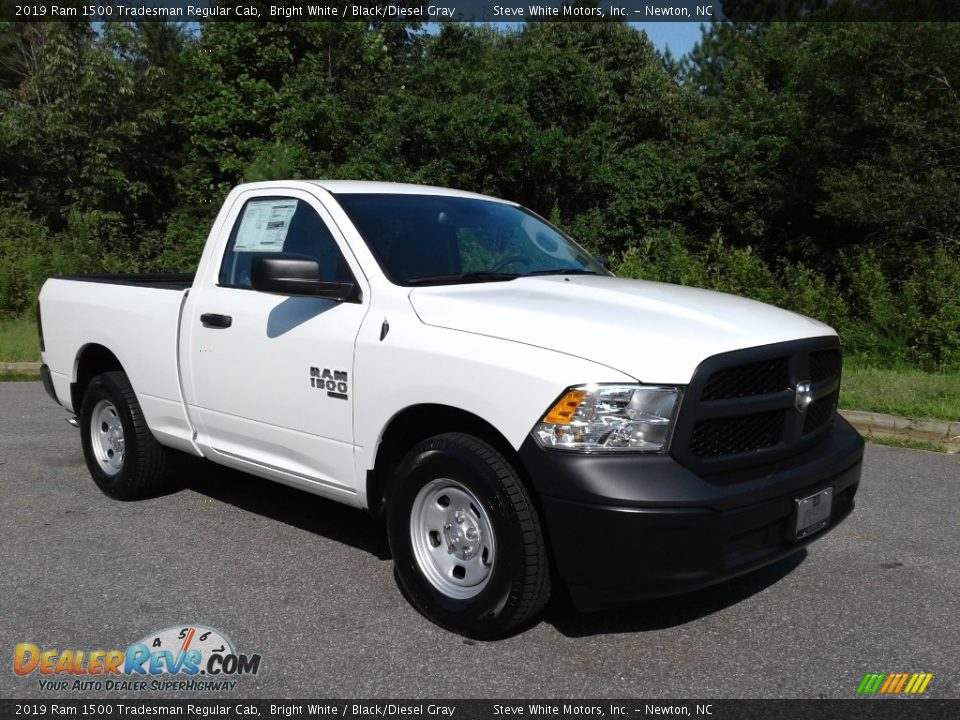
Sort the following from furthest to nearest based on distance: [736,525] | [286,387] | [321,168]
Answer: [321,168] < [286,387] < [736,525]

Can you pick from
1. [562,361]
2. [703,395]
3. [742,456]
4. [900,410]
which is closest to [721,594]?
[742,456]

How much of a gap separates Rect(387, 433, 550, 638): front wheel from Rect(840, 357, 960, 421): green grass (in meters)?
5.33

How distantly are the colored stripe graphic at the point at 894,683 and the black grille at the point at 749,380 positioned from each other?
3.77ft

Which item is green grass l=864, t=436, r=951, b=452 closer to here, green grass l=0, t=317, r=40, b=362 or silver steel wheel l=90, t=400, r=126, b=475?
silver steel wheel l=90, t=400, r=126, b=475

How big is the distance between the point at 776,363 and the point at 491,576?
1436 mm

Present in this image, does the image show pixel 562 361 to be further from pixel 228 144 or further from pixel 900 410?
pixel 228 144

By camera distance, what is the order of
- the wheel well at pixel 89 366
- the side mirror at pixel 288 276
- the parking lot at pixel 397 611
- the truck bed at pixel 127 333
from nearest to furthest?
the parking lot at pixel 397 611 < the side mirror at pixel 288 276 < the truck bed at pixel 127 333 < the wheel well at pixel 89 366

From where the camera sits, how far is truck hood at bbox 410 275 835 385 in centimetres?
347

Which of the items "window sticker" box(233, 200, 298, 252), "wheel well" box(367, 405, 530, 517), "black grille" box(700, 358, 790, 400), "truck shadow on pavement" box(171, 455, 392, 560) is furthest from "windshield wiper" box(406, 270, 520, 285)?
"truck shadow on pavement" box(171, 455, 392, 560)

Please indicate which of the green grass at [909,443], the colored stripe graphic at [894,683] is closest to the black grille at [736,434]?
the colored stripe graphic at [894,683]

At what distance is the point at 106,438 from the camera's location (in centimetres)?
611

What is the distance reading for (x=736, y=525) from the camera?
346 cm

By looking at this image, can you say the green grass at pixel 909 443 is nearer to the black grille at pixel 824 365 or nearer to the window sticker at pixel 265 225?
the black grille at pixel 824 365

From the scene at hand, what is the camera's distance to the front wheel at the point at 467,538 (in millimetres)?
3568
